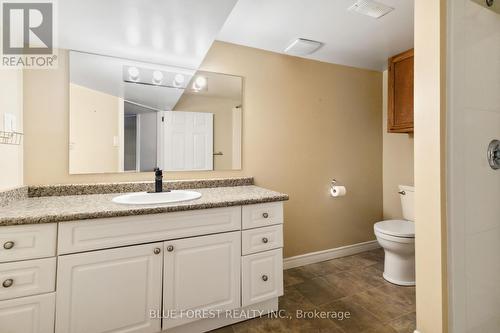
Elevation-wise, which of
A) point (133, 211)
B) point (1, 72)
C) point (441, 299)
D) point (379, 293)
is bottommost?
point (379, 293)

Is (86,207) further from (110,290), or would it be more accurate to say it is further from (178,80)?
(178,80)

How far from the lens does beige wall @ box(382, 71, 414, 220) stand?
258 centimetres

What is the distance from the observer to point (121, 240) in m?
1.23

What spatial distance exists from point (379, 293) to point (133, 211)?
75.7 inches

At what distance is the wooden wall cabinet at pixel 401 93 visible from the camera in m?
2.31

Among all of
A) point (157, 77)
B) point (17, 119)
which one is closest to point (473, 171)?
point (157, 77)

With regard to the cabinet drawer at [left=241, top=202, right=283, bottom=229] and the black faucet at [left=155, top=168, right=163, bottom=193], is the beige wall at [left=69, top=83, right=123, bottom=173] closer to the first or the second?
the black faucet at [left=155, top=168, right=163, bottom=193]

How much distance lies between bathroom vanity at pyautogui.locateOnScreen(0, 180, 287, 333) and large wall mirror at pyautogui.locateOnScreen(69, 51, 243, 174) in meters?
0.36

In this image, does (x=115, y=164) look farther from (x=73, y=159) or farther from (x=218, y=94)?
(x=218, y=94)

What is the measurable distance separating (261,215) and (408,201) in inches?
66.5


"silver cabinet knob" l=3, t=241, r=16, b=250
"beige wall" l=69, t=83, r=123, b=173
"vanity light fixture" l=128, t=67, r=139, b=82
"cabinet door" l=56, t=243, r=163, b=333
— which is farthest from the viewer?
"vanity light fixture" l=128, t=67, r=139, b=82

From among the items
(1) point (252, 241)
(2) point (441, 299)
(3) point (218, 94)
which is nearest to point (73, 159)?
(3) point (218, 94)

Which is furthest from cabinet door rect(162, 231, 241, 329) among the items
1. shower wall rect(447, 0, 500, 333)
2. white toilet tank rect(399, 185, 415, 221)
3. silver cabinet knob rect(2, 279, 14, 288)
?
white toilet tank rect(399, 185, 415, 221)

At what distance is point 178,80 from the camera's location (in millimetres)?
1947
